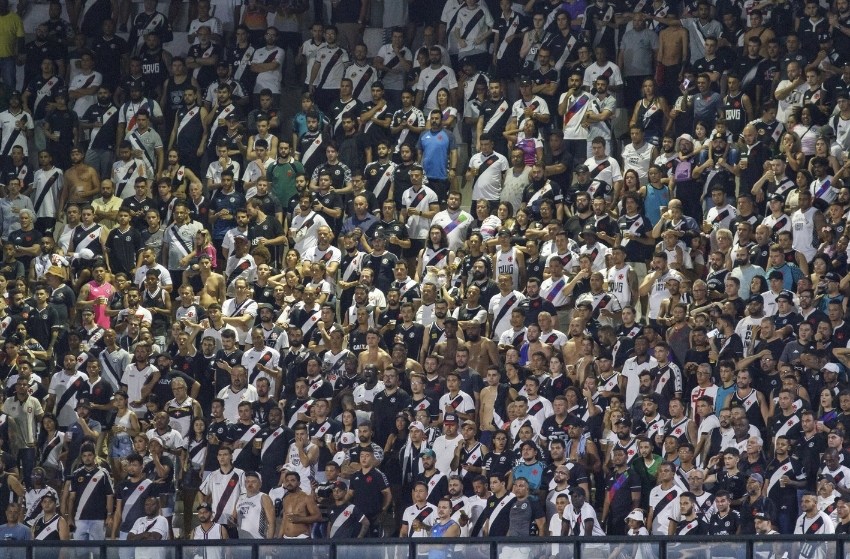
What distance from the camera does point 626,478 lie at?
20.5 m

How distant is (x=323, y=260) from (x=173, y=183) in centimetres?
Result: 274

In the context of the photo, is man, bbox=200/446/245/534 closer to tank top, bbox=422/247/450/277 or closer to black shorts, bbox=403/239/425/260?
tank top, bbox=422/247/450/277

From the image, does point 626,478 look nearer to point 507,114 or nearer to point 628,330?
point 628,330

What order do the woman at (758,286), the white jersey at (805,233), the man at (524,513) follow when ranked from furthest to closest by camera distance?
the white jersey at (805,233)
the woman at (758,286)
the man at (524,513)

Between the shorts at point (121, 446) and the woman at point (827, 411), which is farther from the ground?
the woman at point (827, 411)

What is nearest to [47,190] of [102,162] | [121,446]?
[102,162]

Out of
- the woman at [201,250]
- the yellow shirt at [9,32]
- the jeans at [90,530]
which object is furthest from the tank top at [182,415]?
the yellow shirt at [9,32]

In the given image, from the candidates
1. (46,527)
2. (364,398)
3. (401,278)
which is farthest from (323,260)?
(46,527)

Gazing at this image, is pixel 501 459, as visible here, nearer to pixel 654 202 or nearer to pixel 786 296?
pixel 786 296

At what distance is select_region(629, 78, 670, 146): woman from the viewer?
25375 mm

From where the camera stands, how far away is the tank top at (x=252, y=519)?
2120 cm

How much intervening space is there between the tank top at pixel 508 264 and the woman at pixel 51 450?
505 centimetres

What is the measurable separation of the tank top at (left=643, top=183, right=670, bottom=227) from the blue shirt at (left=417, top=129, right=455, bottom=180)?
8.94 feet

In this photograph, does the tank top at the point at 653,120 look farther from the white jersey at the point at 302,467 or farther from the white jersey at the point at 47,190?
the white jersey at the point at 47,190
